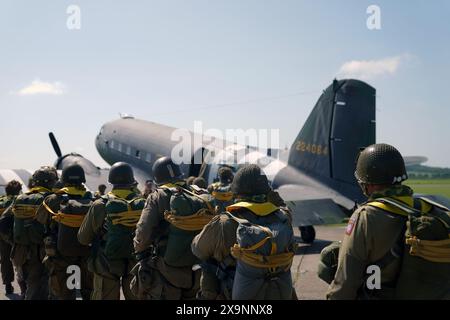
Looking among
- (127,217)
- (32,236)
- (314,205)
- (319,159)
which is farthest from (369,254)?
(319,159)

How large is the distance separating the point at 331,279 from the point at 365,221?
67 cm

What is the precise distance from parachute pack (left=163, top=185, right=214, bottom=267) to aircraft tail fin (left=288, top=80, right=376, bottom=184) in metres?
10.2

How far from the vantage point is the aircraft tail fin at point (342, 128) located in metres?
14.6

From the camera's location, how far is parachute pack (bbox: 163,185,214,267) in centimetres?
538

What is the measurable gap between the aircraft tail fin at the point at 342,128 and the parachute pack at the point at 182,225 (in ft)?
33.6

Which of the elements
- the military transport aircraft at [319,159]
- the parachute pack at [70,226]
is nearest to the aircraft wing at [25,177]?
the military transport aircraft at [319,159]

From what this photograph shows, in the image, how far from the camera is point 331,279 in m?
3.53

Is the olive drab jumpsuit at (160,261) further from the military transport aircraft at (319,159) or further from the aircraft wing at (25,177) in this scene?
the aircraft wing at (25,177)

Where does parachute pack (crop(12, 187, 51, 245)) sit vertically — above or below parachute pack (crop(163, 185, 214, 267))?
below

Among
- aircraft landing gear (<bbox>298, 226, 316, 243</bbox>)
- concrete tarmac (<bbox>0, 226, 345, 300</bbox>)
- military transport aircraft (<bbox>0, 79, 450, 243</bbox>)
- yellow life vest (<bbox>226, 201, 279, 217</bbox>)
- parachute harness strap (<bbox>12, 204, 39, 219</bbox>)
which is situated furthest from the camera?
aircraft landing gear (<bbox>298, 226, 316, 243</bbox>)

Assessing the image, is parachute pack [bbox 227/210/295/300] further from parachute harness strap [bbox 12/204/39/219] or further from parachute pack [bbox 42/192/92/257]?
parachute harness strap [bbox 12/204/39/219]

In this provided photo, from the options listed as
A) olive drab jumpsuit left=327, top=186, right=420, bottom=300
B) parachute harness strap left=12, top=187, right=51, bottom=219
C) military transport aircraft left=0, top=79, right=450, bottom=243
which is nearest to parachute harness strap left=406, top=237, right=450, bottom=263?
olive drab jumpsuit left=327, top=186, right=420, bottom=300

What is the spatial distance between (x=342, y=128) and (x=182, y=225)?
35.3ft
